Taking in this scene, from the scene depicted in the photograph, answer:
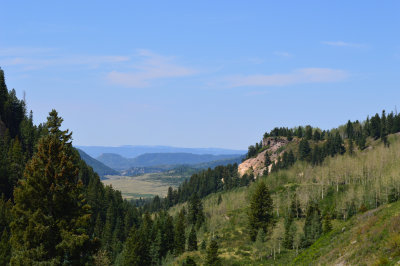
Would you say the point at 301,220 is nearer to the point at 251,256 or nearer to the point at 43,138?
the point at 251,256

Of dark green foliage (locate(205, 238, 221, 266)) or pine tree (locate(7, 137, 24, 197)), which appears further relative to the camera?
pine tree (locate(7, 137, 24, 197))

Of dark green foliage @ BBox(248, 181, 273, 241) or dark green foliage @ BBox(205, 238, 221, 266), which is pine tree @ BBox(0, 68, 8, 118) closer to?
dark green foliage @ BBox(248, 181, 273, 241)

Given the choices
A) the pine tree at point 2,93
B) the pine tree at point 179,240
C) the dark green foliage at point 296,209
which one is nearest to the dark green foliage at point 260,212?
the dark green foliage at point 296,209

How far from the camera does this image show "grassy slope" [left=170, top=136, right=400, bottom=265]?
33062 mm

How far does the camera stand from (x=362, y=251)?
103 ft

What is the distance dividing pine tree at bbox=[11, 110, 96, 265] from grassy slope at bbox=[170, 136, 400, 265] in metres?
25.1

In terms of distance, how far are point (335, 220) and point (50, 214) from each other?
96.4 metres

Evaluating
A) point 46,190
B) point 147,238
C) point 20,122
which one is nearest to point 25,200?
point 46,190

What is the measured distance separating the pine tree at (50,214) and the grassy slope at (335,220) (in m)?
25.1

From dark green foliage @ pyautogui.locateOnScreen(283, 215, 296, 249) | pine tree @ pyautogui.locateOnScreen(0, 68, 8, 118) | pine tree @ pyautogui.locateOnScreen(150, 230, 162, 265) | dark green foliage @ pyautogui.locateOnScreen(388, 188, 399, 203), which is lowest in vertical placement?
pine tree @ pyautogui.locateOnScreen(150, 230, 162, 265)

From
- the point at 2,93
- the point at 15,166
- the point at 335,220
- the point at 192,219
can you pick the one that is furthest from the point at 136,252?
the point at 2,93

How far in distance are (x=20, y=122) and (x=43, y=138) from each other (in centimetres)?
16294

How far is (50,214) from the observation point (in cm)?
3062

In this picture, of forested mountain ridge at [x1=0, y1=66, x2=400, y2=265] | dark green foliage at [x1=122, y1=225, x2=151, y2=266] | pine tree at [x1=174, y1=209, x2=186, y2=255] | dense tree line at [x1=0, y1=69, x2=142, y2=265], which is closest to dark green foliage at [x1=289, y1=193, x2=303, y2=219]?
forested mountain ridge at [x1=0, y1=66, x2=400, y2=265]
